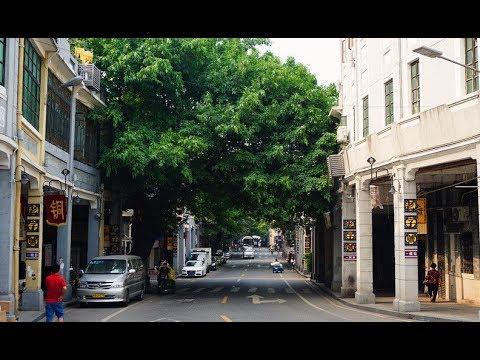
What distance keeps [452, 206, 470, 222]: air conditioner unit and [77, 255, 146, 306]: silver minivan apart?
41.0ft

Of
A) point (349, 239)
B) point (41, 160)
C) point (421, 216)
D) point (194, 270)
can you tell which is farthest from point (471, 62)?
point (194, 270)

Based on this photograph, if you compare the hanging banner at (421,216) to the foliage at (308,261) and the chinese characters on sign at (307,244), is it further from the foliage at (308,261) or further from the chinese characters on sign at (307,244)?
the chinese characters on sign at (307,244)

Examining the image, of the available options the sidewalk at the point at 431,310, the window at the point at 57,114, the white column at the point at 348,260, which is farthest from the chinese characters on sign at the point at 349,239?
the window at the point at 57,114

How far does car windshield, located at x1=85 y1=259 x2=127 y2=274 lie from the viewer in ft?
70.0

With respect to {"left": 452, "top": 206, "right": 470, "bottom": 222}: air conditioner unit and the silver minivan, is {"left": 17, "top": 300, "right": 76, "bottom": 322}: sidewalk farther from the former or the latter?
{"left": 452, "top": 206, "right": 470, "bottom": 222}: air conditioner unit

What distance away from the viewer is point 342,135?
24953 mm

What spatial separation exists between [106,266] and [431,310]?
1146cm

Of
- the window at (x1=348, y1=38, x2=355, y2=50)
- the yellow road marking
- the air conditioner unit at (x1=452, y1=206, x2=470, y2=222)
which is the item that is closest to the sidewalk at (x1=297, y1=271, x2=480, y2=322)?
the air conditioner unit at (x1=452, y1=206, x2=470, y2=222)

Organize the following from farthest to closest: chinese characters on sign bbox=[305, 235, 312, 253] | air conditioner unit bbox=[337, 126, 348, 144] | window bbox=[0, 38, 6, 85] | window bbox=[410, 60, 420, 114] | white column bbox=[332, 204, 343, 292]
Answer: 1. chinese characters on sign bbox=[305, 235, 312, 253]
2. white column bbox=[332, 204, 343, 292]
3. air conditioner unit bbox=[337, 126, 348, 144]
4. window bbox=[410, 60, 420, 114]
5. window bbox=[0, 38, 6, 85]

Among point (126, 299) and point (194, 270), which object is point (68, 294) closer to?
point (126, 299)

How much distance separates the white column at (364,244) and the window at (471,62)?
7.37 metres

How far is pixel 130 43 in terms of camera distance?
25422 mm
